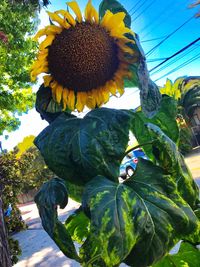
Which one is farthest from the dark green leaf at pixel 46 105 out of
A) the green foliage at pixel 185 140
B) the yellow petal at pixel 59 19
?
the green foliage at pixel 185 140

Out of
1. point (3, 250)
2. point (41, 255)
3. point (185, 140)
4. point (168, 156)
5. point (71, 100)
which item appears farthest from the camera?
point (185, 140)

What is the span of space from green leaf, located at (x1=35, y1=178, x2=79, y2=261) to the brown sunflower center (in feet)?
0.56

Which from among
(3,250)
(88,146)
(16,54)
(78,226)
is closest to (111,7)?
(88,146)

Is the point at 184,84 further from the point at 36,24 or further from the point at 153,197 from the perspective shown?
the point at 153,197

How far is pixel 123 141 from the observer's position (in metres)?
0.46

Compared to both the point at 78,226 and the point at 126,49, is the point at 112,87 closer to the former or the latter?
the point at 126,49

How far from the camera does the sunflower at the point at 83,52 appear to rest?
521mm

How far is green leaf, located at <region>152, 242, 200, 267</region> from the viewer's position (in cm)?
60

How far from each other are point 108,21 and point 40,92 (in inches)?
6.5

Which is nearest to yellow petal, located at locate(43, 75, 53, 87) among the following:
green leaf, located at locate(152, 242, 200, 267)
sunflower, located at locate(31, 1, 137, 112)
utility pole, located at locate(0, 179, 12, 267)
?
sunflower, located at locate(31, 1, 137, 112)

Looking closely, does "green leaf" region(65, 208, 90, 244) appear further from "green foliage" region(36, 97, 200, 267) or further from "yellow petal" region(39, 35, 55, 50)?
"yellow petal" region(39, 35, 55, 50)

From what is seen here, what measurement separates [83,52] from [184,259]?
414 millimetres

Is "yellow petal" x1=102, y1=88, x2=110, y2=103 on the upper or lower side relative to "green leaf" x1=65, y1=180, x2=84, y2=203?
upper

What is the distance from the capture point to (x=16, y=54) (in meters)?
5.97
